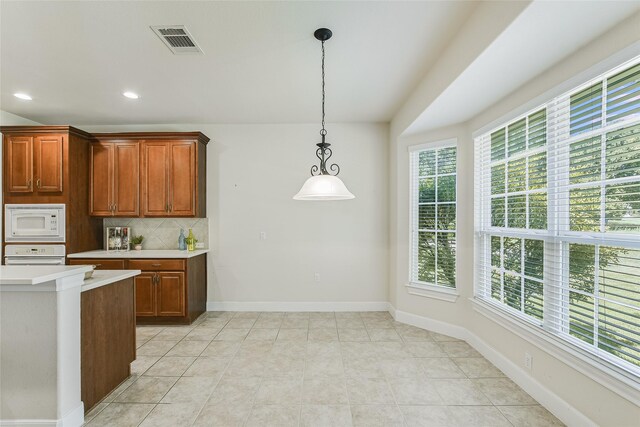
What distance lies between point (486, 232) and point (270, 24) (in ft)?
9.03

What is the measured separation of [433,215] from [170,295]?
11.6 feet

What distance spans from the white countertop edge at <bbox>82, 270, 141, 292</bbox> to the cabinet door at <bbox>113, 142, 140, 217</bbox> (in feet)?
6.30

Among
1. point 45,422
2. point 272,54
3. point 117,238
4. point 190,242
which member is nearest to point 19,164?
point 117,238

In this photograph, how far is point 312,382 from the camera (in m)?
2.55

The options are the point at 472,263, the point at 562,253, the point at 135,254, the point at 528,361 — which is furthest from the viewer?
the point at 135,254

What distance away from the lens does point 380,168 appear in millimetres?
4488

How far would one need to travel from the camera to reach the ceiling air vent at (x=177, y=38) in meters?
2.21

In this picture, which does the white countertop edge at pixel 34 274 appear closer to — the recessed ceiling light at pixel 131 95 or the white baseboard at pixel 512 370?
the recessed ceiling light at pixel 131 95

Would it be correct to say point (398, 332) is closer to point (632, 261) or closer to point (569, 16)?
point (632, 261)

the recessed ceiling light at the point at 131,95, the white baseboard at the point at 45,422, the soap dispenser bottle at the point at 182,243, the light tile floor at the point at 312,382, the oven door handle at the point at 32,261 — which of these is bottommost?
the light tile floor at the point at 312,382

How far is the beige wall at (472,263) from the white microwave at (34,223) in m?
4.43

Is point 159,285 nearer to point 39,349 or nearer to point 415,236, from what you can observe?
point 39,349

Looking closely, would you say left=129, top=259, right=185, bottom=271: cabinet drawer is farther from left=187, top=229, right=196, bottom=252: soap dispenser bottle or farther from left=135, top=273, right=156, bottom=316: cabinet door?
left=187, top=229, right=196, bottom=252: soap dispenser bottle

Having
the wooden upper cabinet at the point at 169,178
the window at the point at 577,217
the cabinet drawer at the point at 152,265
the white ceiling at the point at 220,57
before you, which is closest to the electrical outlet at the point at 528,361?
the window at the point at 577,217
